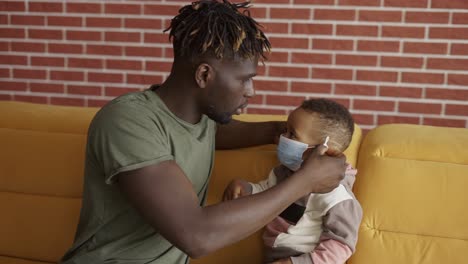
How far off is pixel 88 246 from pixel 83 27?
183 centimetres

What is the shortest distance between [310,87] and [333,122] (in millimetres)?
1336

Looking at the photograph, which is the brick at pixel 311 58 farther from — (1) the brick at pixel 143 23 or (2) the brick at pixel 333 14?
(1) the brick at pixel 143 23

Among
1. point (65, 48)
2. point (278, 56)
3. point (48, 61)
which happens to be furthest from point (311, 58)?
point (48, 61)

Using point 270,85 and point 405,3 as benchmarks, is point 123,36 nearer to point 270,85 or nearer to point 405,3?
point 270,85

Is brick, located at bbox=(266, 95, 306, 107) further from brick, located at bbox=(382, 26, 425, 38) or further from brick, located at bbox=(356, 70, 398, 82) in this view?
brick, located at bbox=(382, 26, 425, 38)

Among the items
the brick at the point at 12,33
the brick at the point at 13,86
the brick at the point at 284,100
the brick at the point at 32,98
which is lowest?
the brick at the point at 32,98

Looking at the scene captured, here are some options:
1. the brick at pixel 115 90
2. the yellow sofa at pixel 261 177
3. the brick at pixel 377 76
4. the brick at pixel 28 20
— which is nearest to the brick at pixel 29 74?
the brick at pixel 28 20

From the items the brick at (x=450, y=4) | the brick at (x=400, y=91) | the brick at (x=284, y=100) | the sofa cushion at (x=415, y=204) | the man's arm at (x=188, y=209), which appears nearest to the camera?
the man's arm at (x=188, y=209)

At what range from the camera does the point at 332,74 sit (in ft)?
9.92

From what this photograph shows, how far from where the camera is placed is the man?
142 cm

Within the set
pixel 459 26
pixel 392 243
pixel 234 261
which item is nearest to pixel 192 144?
pixel 234 261

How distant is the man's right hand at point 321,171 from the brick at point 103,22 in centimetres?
187

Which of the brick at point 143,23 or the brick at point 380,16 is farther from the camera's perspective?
the brick at point 143,23

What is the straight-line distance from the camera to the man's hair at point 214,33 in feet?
5.14
